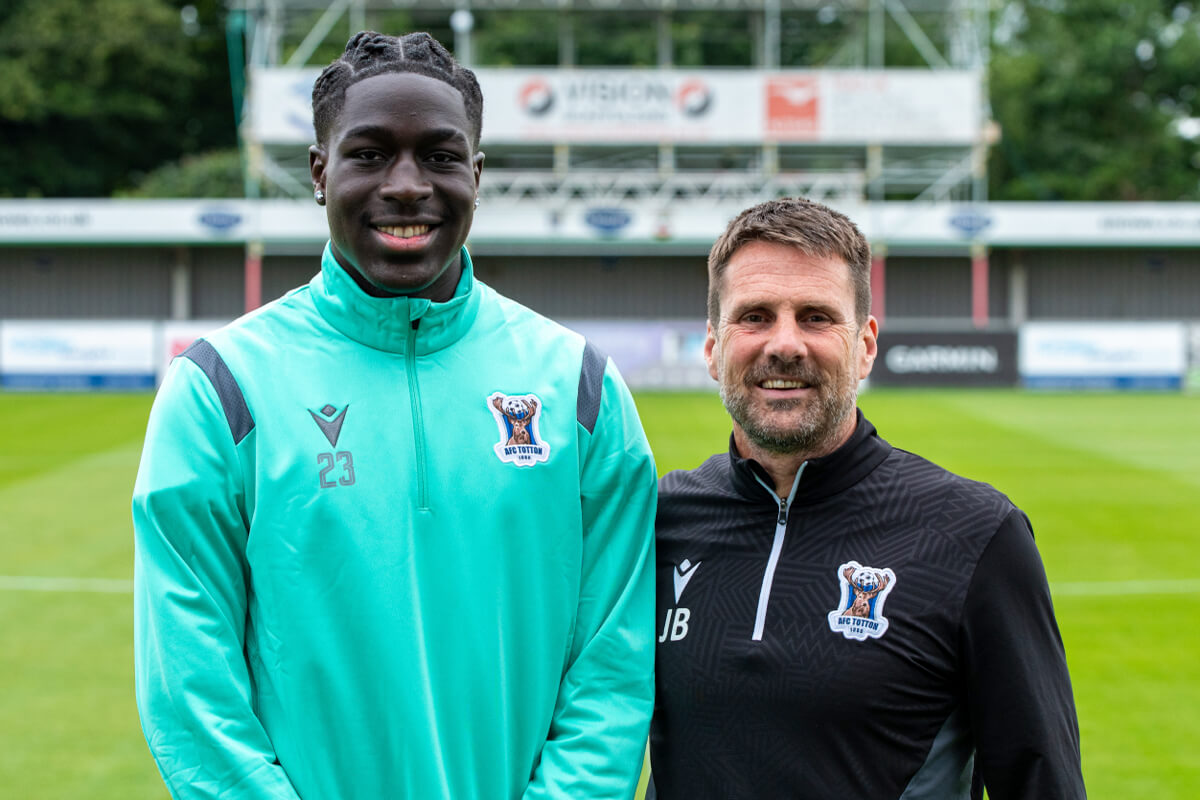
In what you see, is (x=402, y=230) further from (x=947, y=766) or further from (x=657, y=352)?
(x=657, y=352)

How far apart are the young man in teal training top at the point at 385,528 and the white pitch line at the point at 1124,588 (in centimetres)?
677

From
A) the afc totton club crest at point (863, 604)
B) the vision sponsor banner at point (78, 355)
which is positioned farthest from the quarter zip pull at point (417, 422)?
the vision sponsor banner at point (78, 355)

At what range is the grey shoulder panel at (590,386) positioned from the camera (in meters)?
2.46

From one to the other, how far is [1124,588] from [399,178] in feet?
25.0

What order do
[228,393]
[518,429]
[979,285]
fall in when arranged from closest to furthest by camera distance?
[228,393] < [518,429] < [979,285]

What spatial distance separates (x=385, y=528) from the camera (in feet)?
7.47

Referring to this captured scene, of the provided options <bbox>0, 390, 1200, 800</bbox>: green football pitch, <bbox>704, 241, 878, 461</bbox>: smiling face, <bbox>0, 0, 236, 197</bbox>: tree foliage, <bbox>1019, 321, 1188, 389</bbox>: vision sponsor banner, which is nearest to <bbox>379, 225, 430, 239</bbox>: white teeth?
<bbox>704, 241, 878, 461</bbox>: smiling face

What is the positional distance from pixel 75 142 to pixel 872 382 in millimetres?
32035

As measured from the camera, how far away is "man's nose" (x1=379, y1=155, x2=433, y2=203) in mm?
2277

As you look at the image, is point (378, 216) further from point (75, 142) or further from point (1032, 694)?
point (75, 142)

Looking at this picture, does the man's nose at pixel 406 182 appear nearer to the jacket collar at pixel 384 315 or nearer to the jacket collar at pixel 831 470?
the jacket collar at pixel 384 315

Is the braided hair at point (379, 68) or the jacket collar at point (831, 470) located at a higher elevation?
the braided hair at point (379, 68)

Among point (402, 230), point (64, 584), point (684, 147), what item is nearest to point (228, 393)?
point (402, 230)

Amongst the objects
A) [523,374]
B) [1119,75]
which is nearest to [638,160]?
[1119,75]
